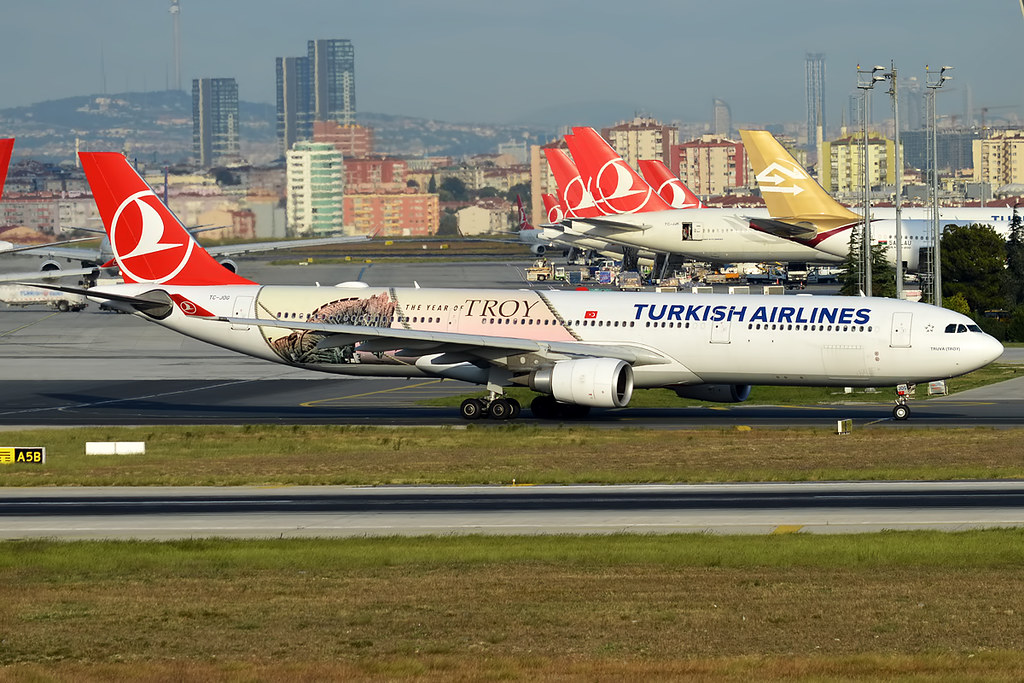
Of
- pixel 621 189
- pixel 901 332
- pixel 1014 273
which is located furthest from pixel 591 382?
pixel 621 189

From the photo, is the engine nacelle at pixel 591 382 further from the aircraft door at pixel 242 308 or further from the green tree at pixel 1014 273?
the green tree at pixel 1014 273

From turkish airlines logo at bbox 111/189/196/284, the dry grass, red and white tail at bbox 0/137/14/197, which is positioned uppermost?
red and white tail at bbox 0/137/14/197

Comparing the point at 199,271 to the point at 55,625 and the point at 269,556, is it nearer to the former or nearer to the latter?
the point at 269,556

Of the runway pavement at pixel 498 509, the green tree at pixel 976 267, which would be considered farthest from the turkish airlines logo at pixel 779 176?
the runway pavement at pixel 498 509

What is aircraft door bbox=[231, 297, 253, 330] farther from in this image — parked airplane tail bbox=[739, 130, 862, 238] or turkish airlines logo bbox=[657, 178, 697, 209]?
turkish airlines logo bbox=[657, 178, 697, 209]

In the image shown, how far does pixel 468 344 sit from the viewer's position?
4788 cm

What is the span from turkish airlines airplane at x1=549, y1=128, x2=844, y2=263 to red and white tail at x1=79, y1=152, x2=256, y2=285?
2420 inches

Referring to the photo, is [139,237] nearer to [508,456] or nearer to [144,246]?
[144,246]

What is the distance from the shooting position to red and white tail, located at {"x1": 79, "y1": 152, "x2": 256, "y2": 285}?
53.5m

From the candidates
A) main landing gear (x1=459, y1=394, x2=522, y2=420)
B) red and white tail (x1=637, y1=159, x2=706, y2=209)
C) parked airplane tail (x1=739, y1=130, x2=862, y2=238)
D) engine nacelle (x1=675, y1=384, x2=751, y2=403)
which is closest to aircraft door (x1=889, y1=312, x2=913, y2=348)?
engine nacelle (x1=675, y1=384, x2=751, y2=403)

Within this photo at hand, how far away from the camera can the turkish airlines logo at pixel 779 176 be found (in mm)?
101312

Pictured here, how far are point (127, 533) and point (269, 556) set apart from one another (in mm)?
4884

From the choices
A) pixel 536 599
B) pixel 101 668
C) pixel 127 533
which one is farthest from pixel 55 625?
pixel 127 533

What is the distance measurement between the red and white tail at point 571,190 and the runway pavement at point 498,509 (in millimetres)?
87216
